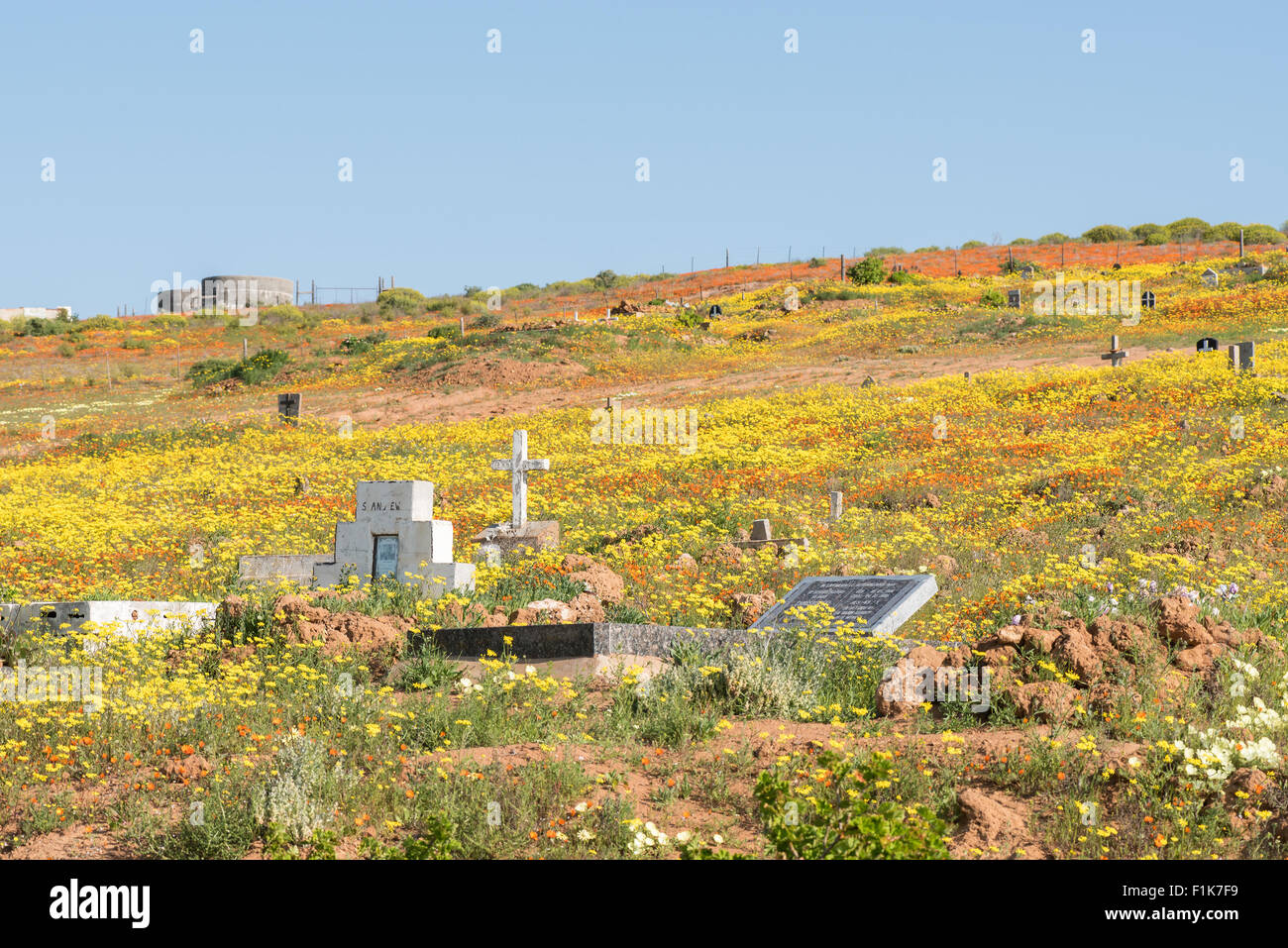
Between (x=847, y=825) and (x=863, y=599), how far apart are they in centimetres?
614

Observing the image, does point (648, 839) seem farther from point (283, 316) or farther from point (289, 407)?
point (283, 316)

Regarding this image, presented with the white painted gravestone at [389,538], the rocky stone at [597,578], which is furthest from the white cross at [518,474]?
the white painted gravestone at [389,538]

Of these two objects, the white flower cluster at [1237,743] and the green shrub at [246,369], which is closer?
the white flower cluster at [1237,743]

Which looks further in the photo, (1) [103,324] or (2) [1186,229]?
Result: (2) [1186,229]

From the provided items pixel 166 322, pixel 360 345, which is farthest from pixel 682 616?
pixel 166 322

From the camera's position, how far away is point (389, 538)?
13.9 meters

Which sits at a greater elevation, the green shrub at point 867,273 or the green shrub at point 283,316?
the green shrub at point 867,273

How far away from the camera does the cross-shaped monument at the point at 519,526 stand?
53.8 feet

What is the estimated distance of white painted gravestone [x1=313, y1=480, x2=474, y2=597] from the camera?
44.5 feet

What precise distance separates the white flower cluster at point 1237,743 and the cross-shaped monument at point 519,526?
395 inches

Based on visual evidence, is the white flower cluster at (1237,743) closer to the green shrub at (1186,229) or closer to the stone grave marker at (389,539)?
the stone grave marker at (389,539)

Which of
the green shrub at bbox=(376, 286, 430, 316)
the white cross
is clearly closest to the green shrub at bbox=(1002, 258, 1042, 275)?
the green shrub at bbox=(376, 286, 430, 316)

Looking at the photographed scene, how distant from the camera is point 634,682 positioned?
8898mm
